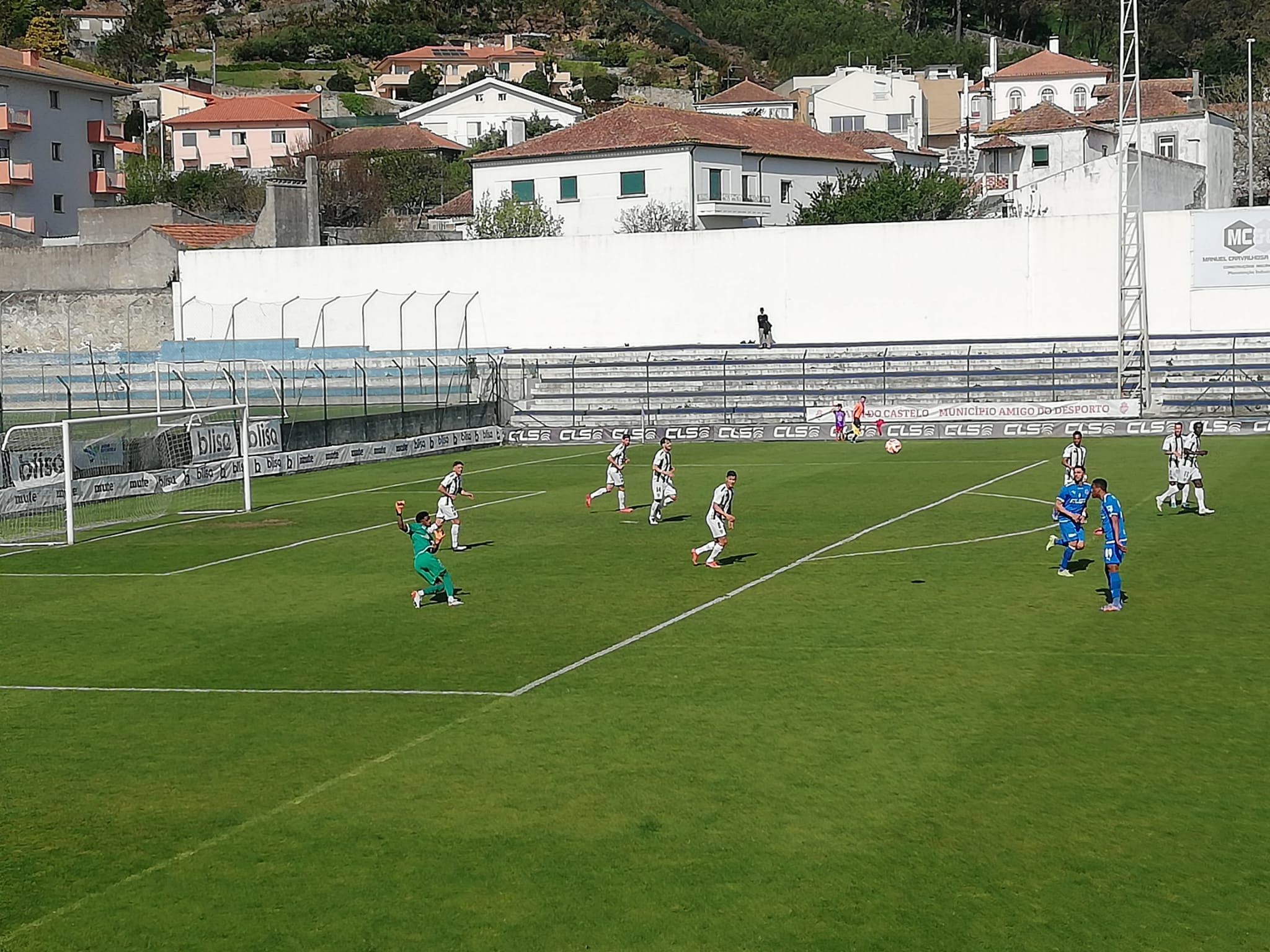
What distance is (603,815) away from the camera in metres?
11.4

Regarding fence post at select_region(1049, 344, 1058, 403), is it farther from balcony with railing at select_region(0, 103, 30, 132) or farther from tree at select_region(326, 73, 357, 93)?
tree at select_region(326, 73, 357, 93)

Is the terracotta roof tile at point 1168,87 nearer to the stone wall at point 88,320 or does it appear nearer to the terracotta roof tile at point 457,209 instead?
the terracotta roof tile at point 457,209

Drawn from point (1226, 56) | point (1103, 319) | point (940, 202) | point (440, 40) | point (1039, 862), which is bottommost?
point (1039, 862)

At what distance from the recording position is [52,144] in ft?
288

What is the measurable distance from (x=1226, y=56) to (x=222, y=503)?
120 meters

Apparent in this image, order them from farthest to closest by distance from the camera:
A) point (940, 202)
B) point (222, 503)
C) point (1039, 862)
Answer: point (940, 202)
point (222, 503)
point (1039, 862)

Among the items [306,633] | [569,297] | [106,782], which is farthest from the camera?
[569,297]

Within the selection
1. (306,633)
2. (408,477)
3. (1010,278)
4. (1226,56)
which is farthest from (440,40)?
(306,633)

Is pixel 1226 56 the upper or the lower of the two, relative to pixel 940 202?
upper

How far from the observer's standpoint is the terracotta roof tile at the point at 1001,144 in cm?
8156

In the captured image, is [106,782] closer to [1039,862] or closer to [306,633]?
[306,633]

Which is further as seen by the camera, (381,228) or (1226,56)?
(1226,56)

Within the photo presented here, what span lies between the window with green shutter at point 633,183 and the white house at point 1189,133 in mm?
23005

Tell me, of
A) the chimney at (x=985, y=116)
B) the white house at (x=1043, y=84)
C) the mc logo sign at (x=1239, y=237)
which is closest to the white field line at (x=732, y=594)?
the mc logo sign at (x=1239, y=237)
